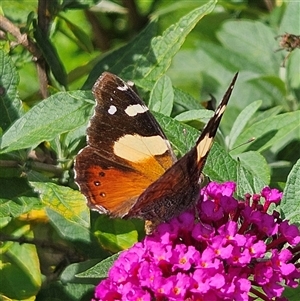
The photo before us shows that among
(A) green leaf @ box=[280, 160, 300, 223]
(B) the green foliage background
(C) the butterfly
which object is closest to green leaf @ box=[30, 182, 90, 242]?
(B) the green foliage background

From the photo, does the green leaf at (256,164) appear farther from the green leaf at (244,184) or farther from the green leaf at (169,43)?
the green leaf at (169,43)

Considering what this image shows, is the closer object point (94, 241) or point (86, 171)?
point (86, 171)

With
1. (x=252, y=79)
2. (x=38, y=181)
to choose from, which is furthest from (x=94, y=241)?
(x=252, y=79)

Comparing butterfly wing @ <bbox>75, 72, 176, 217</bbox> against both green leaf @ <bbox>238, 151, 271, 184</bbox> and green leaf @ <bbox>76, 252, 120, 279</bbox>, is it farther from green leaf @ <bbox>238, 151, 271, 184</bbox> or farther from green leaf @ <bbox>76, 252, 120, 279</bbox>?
green leaf @ <bbox>238, 151, 271, 184</bbox>

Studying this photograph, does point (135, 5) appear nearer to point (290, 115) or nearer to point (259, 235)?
point (290, 115)

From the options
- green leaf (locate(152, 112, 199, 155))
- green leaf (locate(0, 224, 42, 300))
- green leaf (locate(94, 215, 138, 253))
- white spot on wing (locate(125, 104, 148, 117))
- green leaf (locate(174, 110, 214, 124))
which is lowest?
green leaf (locate(0, 224, 42, 300))

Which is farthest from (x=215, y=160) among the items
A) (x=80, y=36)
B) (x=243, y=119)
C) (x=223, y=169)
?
(x=80, y=36)
